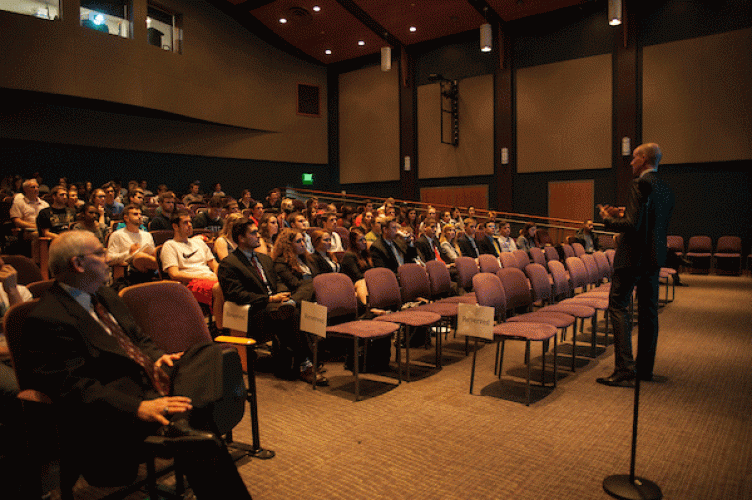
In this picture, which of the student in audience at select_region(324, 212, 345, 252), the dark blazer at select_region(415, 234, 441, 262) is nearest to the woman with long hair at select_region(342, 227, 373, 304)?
the student in audience at select_region(324, 212, 345, 252)

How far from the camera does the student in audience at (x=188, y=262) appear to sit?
13.7 ft

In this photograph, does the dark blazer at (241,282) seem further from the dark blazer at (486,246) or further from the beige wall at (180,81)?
the beige wall at (180,81)

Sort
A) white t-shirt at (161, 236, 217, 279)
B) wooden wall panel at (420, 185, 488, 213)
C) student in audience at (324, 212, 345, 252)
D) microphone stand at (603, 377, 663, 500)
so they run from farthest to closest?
wooden wall panel at (420, 185, 488, 213) → student in audience at (324, 212, 345, 252) → white t-shirt at (161, 236, 217, 279) → microphone stand at (603, 377, 663, 500)

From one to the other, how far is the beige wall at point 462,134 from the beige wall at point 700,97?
3.65m

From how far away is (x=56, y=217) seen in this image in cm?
554

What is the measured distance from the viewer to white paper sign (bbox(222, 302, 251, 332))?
3.03m

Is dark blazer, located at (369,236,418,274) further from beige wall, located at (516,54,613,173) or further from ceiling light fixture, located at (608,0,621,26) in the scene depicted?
beige wall, located at (516,54,613,173)

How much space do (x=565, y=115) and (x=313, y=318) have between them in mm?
10643

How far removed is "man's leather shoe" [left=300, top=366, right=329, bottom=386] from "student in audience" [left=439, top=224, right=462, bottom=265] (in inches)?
136

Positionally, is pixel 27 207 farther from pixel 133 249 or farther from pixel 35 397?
pixel 35 397

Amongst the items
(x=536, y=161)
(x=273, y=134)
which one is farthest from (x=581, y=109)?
(x=273, y=134)

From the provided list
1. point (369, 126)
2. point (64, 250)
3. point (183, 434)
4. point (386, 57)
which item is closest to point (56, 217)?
point (64, 250)

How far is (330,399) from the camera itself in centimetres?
335

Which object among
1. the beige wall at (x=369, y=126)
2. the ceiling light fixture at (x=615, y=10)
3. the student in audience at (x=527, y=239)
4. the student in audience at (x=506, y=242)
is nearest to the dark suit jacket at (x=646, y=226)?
the student in audience at (x=506, y=242)
